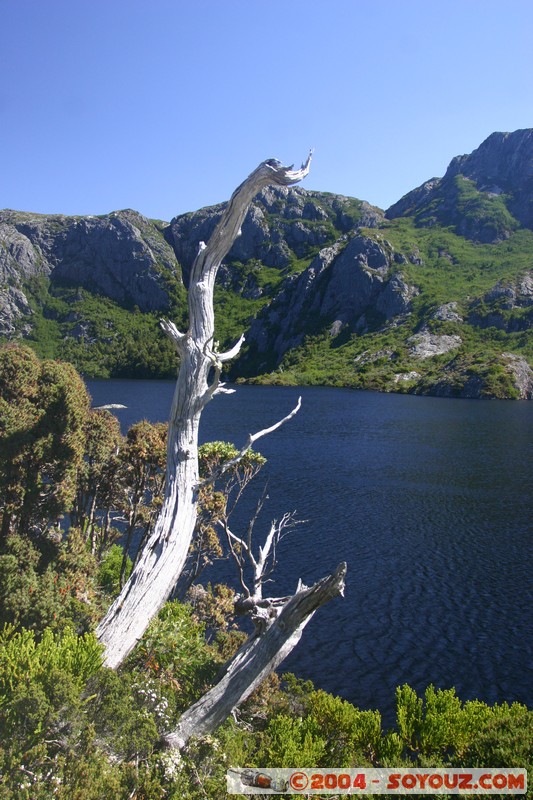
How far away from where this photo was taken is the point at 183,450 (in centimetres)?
955

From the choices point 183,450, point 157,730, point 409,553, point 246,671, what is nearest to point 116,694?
point 157,730

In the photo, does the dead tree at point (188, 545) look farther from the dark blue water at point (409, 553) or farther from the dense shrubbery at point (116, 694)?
the dark blue water at point (409, 553)

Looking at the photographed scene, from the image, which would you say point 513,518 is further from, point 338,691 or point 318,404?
point 318,404

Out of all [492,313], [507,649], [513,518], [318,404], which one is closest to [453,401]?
[318,404]

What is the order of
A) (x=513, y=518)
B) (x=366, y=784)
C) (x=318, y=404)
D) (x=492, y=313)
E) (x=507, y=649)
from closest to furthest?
(x=366, y=784) < (x=507, y=649) < (x=513, y=518) < (x=318, y=404) < (x=492, y=313)

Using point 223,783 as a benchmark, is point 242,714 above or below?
below

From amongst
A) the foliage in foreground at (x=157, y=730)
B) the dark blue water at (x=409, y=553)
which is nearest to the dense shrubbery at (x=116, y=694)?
the foliage in foreground at (x=157, y=730)

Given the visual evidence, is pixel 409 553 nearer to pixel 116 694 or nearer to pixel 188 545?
pixel 188 545

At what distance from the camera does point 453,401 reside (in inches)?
4476

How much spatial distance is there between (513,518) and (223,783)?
3391cm
